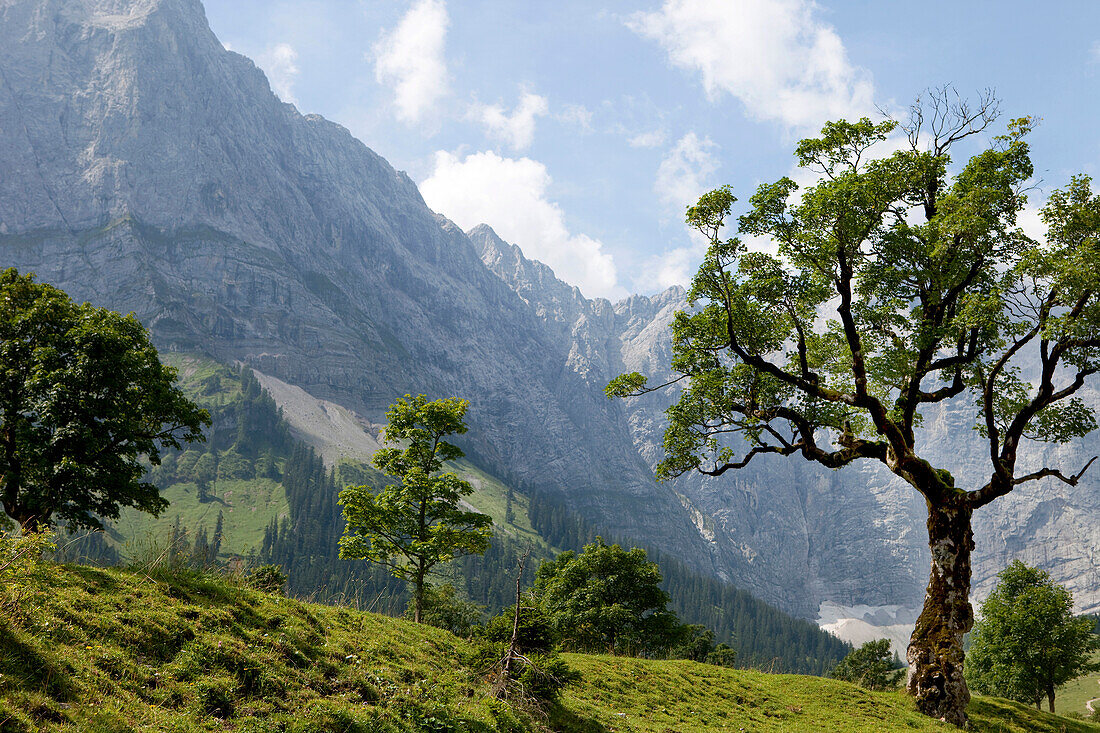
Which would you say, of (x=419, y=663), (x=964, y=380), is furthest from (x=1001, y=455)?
(x=419, y=663)

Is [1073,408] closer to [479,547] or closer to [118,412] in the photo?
[479,547]

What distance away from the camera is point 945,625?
19.9m

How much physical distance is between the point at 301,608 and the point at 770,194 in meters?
20.1

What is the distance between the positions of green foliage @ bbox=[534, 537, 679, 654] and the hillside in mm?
40675

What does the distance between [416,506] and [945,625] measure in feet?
72.5

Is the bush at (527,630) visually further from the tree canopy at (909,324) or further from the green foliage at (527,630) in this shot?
the tree canopy at (909,324)

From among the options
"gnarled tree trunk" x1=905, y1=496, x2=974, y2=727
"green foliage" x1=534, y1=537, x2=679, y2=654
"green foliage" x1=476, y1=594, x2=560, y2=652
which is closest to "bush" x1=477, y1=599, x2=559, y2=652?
"green foliage" x1=476, y1=594, x2=560, y2=652

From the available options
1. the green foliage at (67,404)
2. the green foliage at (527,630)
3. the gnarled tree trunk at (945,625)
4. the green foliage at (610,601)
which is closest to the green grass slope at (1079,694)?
the green foliage at (610,601)

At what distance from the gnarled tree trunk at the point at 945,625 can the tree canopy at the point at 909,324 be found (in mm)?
56

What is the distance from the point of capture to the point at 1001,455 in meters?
20.7

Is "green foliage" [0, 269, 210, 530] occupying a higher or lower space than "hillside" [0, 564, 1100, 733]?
higher

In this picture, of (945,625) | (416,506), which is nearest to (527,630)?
(945,625)

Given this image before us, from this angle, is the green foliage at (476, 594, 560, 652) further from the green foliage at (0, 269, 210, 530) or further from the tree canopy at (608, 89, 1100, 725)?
the green foliage at (0, 269, 210, 530)

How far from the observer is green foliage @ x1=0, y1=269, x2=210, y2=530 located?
27.1 m
